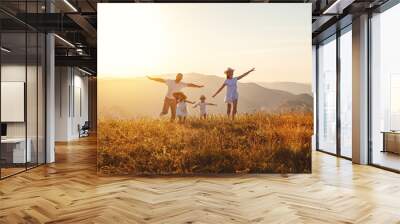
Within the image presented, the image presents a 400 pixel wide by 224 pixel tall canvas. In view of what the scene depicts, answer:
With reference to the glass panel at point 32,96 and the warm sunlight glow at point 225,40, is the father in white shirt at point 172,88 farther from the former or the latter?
the glass panel at point 32,96

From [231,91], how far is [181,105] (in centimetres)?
95

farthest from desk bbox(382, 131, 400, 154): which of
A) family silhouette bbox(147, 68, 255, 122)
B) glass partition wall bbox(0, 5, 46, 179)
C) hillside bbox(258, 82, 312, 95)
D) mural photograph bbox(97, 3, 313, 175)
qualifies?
glass partition wall bbox(0, 5, 46, 179)

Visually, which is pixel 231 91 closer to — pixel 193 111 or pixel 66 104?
pixel 193 111

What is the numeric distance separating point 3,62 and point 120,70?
193 cm

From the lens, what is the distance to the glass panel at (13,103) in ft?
22.1

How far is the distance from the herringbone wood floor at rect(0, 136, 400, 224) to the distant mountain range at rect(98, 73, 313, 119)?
122 cm

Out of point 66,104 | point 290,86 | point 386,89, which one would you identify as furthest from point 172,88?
point 66,104

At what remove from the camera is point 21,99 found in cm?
747

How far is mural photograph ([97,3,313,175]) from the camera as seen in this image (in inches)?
278

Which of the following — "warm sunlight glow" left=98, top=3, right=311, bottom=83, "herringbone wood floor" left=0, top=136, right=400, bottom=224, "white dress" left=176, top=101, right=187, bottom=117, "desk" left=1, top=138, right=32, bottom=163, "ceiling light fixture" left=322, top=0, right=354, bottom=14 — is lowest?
"herringbone wood floor" left=0, top=136, right=400, bottom=224

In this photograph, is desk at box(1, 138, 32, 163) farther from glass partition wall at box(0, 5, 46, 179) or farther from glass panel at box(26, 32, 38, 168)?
glass panel at box(26, 32, 38, 168)

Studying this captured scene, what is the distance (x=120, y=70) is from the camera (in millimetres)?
7062

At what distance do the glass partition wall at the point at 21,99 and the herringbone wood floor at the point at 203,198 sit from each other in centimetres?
48

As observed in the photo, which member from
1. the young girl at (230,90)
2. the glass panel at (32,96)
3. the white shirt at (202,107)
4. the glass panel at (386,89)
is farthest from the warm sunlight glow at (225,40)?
the glass panel at (32,96)
